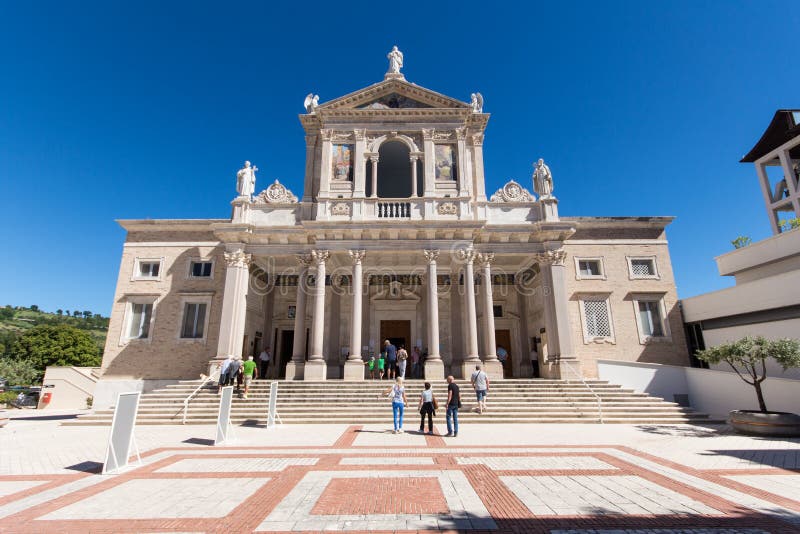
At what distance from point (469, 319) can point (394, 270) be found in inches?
242

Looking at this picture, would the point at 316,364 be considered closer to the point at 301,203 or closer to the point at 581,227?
the point at 301,203

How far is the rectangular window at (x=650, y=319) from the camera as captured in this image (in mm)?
20203

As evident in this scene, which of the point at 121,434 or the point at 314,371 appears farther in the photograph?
the point at 314,371

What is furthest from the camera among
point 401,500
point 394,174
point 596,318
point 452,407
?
point 394,174

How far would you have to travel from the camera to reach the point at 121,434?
7199mm

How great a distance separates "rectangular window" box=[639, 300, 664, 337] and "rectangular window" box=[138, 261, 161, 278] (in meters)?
27.6

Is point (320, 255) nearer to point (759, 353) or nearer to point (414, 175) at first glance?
point (414, 175)

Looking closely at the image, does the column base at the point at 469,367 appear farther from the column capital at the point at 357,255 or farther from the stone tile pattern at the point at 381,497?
the stone tile pattern at the point at 381,497

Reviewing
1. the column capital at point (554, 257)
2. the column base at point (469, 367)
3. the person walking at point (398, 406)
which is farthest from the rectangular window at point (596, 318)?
the person walking at point (398, 406)

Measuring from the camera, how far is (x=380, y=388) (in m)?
15.7

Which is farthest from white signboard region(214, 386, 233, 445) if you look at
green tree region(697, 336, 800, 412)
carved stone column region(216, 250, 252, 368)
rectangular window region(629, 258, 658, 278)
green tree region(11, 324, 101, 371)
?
green tree region(11, 324, 101, 371)

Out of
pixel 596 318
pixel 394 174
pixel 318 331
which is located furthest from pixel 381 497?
pixel 394 174

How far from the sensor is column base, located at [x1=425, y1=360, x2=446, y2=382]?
1712 cm

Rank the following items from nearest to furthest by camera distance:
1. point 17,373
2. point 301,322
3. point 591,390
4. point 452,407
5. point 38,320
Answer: point 452,407
point 591,390
point 301,322
point 17,373
point 38,320
